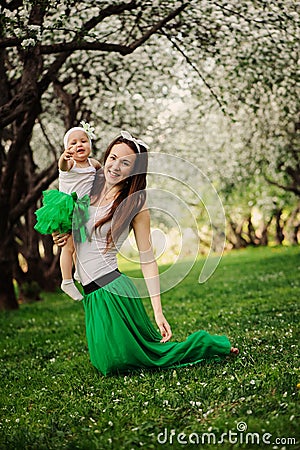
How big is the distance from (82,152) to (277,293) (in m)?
7.26

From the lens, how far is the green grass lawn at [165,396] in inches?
178

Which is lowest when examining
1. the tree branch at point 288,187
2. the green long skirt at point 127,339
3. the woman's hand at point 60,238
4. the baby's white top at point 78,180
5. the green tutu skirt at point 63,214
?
the green long skirt at point 127,339

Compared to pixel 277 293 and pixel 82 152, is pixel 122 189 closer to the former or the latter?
pixel 82 152

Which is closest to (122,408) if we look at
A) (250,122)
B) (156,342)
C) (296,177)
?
(156,342)

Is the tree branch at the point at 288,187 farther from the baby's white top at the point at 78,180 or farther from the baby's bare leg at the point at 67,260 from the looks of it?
the baby's bare leg at the point at 67,260

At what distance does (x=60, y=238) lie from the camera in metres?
6.34

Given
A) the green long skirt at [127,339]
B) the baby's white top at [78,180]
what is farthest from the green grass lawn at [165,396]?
the baby's white top at [78,180]

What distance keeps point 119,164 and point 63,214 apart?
76cm

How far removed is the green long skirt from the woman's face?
107 cm

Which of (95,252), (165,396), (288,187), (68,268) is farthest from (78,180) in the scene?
(288,187)

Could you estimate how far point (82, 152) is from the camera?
6199mm

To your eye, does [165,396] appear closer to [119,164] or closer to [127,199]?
[127,199]

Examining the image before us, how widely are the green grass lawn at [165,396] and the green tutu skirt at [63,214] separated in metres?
1.62

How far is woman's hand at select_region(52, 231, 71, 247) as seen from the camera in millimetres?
6309
